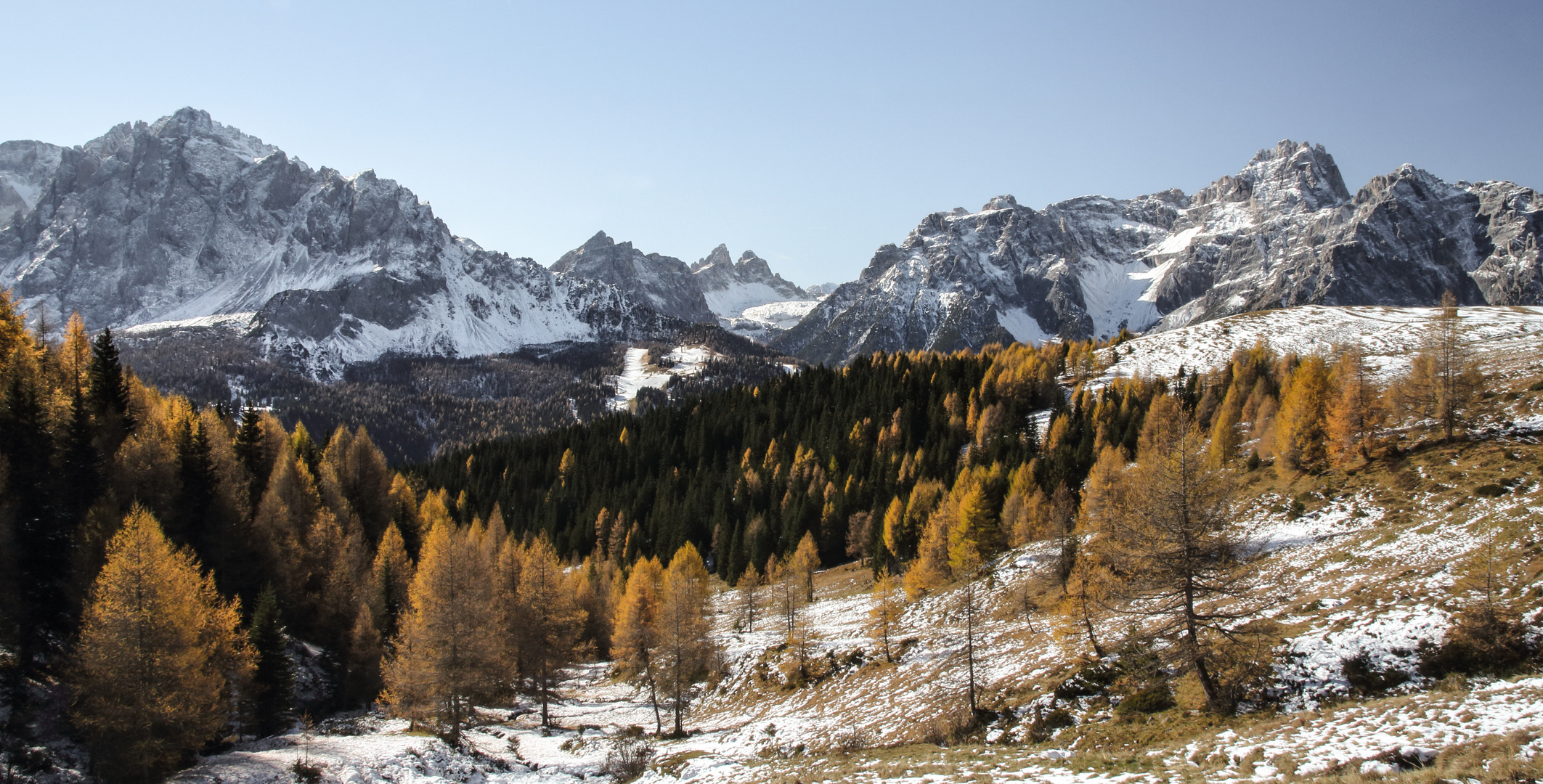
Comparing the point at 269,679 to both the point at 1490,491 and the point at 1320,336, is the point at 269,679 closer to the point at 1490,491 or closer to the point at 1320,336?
the point at 1490,491

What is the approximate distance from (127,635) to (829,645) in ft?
121

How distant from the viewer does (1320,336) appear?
115125 mm

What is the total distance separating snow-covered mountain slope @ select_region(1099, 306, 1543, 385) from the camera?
9462cm

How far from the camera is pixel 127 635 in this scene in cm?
2480

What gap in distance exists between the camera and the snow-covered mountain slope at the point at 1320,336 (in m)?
94.6

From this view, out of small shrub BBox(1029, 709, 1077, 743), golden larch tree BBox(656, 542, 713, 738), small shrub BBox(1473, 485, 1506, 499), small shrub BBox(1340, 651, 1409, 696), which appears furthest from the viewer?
golden larch tree BBox(656, 542, 713, 738)

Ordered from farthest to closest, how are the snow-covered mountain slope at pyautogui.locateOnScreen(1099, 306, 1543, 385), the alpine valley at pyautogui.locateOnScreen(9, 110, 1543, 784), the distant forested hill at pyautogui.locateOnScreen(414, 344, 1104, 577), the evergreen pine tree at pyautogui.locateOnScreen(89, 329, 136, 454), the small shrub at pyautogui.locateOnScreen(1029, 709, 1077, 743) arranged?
the snow-covered mountain slope at pyautogui.locateOnScreen(1099, 306, 1543, 385)
the distant forested hill at pyautogui.locateOnScreen(414, 344, 1104, 577)
the evergreen pine tree at pyautogui.locateOnScreen(89, 329, 136, 454)
the small shrub at pyautogui.locateOnScreen(1029, 709, 1077, 743)
the alpine valley at pyautogui.locateOnScreen(9, 110, 1543, 784)

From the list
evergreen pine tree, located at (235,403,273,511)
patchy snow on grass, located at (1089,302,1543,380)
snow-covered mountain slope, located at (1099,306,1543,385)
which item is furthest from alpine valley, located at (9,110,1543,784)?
patchy snow on grass, located at (1089,302,1543,380)

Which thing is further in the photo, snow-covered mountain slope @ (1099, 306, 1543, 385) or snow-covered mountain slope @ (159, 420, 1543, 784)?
snow-covered mountain slope @ (1099, 306, 1543, 385)

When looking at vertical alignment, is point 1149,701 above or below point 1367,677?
below

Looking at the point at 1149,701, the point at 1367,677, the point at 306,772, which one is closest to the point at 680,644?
the point at 306,772

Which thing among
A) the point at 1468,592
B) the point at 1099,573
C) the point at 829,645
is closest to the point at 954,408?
the point at 829,645

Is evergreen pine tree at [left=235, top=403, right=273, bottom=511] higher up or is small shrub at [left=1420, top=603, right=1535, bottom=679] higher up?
evergreen pine tree at [left=235, top=403, right=273, bottom=511]

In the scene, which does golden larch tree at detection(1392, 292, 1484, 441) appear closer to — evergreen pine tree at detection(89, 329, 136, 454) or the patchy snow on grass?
the patchy snow on grass
